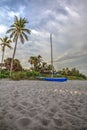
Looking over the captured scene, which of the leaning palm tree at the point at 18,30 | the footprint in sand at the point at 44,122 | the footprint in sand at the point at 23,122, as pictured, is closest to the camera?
the footprint in sand at the point at 23,122

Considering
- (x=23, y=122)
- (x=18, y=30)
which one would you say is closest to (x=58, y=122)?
(x=23, y=122)

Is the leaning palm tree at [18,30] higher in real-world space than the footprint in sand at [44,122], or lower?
higher

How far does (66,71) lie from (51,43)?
42.6 meters

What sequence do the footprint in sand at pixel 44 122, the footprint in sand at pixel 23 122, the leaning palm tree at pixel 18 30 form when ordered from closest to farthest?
the footprint in sand at pixel 23 122 → the footprint in sand at pixel 44 122 → the leaning palm tree at pixel 18 30

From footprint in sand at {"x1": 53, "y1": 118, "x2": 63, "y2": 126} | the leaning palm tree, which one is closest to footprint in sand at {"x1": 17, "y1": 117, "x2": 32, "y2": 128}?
footprint in sand at {"x1": 53, "y1": 118, "x2": 63, "y2": 126}

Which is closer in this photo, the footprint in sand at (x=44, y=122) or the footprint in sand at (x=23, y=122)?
the footprint in sand at (x=23, y=122)

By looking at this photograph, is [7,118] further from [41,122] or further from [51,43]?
[51,43]

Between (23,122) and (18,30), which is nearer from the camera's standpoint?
(23,122)

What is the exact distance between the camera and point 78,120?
14.9 ft

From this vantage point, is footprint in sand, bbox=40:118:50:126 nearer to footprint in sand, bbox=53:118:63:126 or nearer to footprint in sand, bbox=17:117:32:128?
footprint in sand, bbox=53:118:63:126

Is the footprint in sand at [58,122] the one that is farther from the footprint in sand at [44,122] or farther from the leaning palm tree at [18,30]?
the leaning palm tree at [18,30]

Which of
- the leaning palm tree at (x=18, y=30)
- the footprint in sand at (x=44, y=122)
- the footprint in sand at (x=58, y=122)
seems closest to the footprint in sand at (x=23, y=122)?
the footprint in sand at (x=44, y=122)

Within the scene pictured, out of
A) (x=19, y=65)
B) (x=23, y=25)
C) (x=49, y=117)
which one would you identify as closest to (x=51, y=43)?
(x=23, y=25)

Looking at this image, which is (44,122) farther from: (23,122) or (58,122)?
(23,122)
